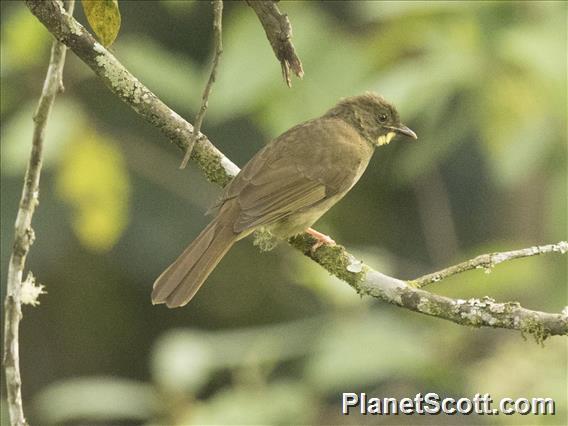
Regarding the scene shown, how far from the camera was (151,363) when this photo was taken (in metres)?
8.22

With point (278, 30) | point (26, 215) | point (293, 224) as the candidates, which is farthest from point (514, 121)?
point (26, 215)

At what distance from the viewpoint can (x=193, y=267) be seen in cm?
443

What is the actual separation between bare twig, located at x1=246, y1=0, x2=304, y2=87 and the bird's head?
94.1 inches

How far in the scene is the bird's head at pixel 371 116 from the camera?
19.2 feet

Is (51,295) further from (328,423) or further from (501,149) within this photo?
(501,149)

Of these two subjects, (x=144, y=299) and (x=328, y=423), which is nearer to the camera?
(x=328, y=423)

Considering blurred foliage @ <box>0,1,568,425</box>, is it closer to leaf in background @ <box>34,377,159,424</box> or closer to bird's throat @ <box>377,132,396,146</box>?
leaf in background @ <box>34,377,159,424</box>

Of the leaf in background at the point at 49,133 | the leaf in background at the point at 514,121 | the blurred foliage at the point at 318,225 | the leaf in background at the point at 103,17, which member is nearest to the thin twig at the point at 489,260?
the leaf in background at the point at 103,17

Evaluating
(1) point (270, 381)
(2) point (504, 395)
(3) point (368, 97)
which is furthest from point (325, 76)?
(1) point (270, 381)

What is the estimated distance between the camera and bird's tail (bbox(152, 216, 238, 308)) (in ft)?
13.9

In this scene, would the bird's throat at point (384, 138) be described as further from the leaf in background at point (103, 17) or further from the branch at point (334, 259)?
the leaf in background at point (103, 17)

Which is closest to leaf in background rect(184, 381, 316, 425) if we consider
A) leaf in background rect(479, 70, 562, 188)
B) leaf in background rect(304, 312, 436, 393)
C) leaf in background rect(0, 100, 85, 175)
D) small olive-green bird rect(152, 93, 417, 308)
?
leaf in background rect(304, 312, 436, 393)

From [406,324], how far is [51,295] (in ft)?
11.0

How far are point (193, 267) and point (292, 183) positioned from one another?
2.55 feet
